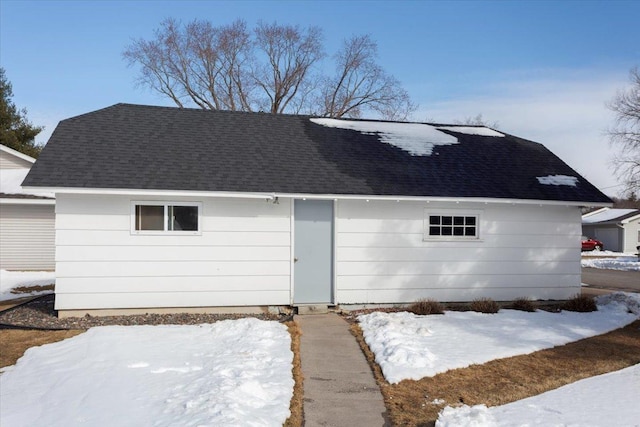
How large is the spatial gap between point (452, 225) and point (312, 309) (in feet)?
12.3

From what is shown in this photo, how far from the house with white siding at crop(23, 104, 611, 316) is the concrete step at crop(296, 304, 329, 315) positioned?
0.63 feet

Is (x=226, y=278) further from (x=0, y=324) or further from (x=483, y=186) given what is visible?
(x=483, y=186)

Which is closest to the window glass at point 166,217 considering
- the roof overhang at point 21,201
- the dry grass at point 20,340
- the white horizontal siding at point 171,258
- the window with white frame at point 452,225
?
the white horizontal siding at point 171,258

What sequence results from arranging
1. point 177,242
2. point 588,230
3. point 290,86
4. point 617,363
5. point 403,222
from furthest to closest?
point 588,230
point 290,86
point 403,222
point 177,242
point 617,363

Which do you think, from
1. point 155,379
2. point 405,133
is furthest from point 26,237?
point 155,379

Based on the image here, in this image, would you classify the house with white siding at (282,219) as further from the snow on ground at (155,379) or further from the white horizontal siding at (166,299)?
the snow on ground at (155,379)

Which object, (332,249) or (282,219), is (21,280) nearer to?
(282,219)

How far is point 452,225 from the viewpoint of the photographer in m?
11.6

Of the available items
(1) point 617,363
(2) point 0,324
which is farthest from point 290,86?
(1) point 617,363

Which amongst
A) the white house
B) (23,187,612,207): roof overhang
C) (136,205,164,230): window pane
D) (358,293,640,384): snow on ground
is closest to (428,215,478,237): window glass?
(23,187,612,207): roof overhang

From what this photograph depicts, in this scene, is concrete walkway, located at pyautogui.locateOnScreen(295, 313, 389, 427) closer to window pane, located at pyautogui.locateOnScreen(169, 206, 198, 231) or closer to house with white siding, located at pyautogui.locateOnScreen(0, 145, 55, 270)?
window pane, located at pyautogui.locateOnScreen(169, 206, 198, 231)

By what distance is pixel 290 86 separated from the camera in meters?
35.5

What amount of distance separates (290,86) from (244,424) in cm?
3241

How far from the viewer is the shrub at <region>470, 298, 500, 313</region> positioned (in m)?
10.8
